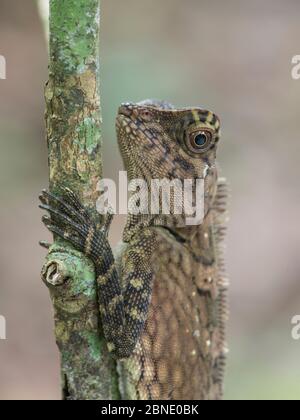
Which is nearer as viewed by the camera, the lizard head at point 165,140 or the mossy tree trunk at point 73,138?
the mossy tree trunk at point 73,138

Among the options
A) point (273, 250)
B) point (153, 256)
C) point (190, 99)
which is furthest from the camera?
point (190, 99)

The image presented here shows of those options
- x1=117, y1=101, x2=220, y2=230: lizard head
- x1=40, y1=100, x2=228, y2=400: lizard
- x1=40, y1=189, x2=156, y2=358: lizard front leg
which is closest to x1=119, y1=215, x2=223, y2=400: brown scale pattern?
x1=40, y1=100, x2=228, y2=400: lizard

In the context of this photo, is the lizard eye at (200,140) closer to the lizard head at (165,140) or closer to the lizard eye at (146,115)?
the lizard head at (165,140)

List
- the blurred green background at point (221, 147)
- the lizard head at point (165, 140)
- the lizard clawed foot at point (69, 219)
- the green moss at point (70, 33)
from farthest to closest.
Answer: the blurred green background at point (221, 147), the lizard head at point (165, 140), the lizard clawed foot at point (69, 219), the green moss at point (70, 33)

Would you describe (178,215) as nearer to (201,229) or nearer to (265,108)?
(201,229)

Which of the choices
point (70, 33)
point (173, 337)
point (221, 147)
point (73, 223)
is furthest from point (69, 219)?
point (221, 147)

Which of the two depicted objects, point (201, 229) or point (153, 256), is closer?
point (153, 256)

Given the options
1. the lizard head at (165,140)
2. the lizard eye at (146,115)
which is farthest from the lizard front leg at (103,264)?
the lizard eye at (146,115)

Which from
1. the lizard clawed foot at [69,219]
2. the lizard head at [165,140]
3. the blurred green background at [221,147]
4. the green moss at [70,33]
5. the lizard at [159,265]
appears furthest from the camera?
the blurred green background at [221,147]
